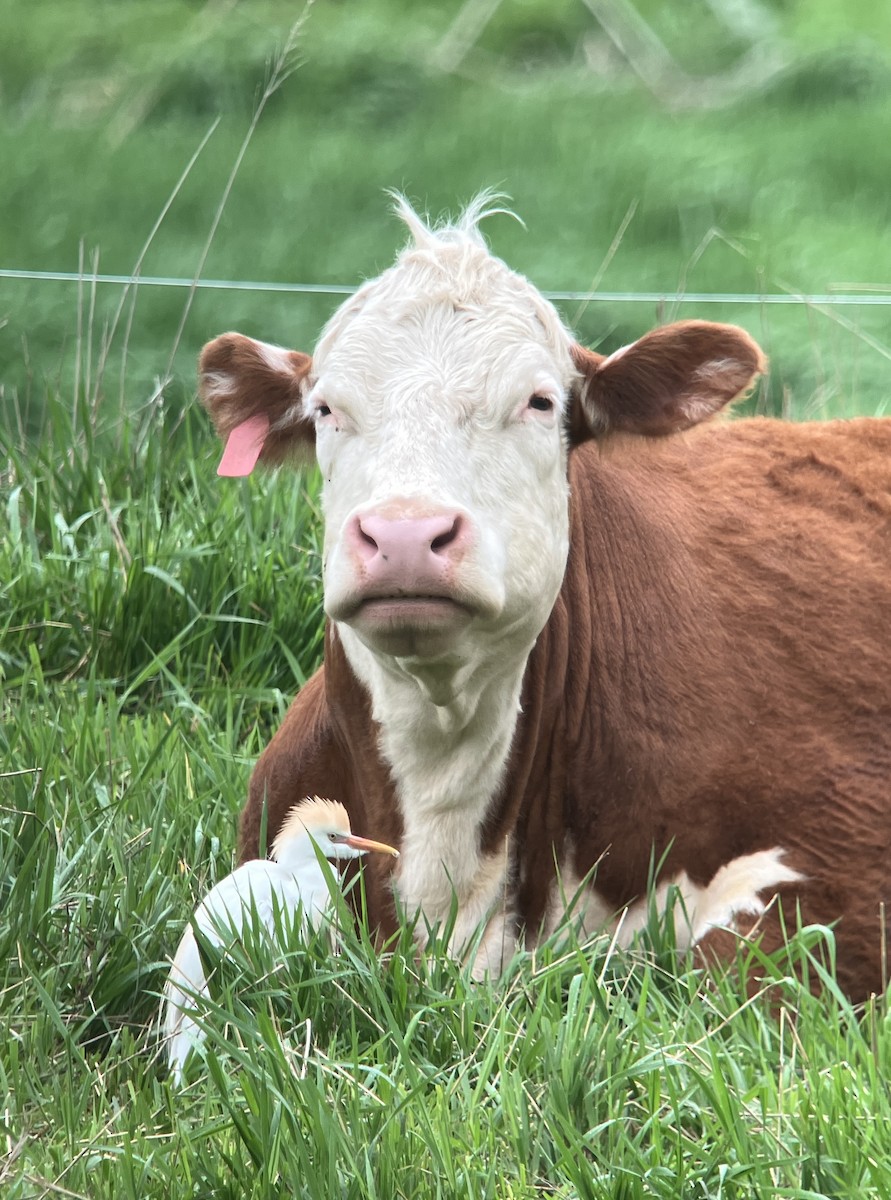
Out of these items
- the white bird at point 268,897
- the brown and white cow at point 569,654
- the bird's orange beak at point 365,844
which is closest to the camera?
the white bird at point 268,897

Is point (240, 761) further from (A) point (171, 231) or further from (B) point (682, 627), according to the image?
(A) point (171, 231)

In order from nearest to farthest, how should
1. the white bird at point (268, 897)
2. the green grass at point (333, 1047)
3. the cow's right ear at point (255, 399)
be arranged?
the green grass at point (333, 1047), the white bird at point (268, 897), the cow's right ear at point (255, 399)

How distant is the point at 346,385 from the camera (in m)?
3.24

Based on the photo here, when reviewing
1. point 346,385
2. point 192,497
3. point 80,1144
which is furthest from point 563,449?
point 192,497

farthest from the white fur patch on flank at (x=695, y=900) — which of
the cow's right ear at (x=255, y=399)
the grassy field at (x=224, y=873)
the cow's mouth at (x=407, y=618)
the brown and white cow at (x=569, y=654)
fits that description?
the cow's right ear at (x=255, y=399)

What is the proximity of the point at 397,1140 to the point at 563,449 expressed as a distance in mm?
1470

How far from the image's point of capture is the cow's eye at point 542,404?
3.32 m

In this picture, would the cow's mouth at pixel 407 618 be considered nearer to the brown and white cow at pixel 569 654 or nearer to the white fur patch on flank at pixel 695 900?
the brown and white cow at pixel 569 654

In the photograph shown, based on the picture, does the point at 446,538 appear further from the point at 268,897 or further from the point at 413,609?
the point at 268,897

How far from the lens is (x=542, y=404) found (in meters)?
3.34

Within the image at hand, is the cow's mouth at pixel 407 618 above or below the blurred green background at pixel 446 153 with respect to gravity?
below

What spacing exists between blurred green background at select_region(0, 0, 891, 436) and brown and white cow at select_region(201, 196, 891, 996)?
4.94m

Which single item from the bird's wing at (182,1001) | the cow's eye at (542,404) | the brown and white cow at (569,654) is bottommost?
the bird's wing at (182,1001)

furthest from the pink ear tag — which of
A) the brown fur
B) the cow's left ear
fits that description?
the cow's left ear
